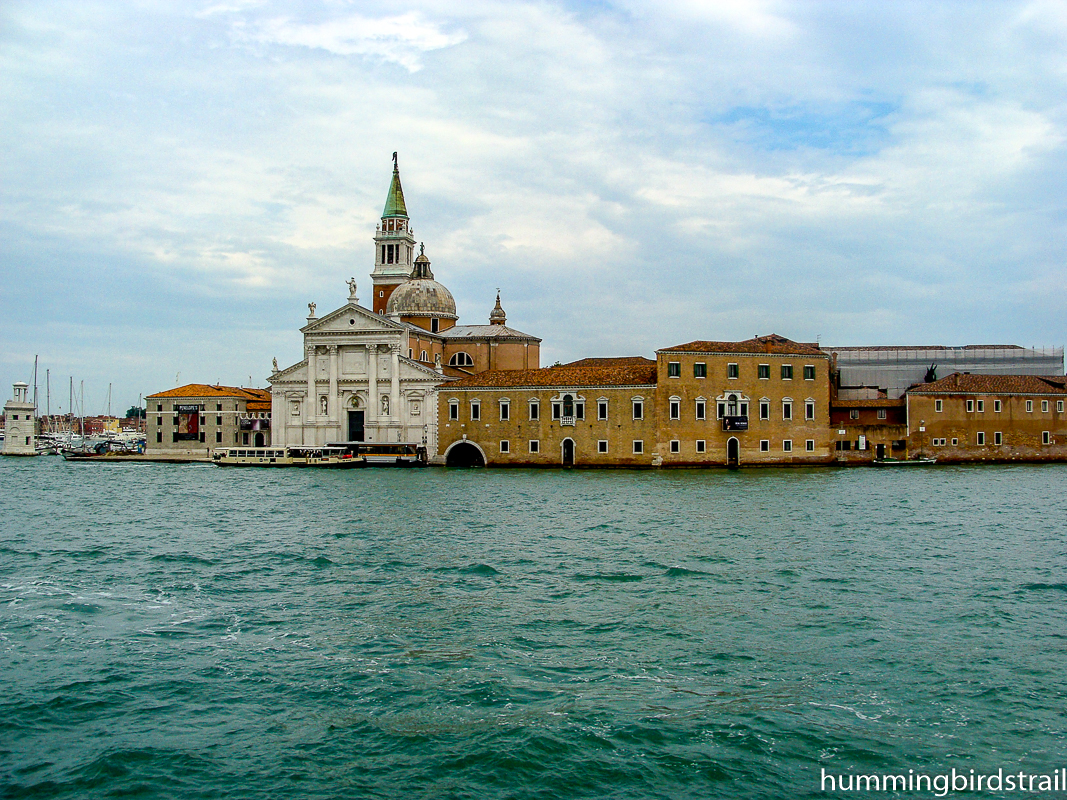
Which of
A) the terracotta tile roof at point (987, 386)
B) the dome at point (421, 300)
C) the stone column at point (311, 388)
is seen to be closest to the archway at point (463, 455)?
the stone column at point (311, 388)

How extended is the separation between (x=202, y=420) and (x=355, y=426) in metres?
12.0

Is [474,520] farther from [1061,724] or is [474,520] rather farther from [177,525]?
[1061,724]

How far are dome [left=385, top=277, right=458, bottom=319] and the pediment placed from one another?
23.9ft

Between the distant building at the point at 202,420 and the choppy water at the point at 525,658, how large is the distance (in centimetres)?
3445

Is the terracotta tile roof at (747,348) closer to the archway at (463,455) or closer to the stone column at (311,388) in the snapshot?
the archway at (463,455)

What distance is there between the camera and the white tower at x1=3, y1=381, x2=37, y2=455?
63875mm

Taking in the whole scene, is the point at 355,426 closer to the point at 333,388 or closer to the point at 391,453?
the point at 333,388

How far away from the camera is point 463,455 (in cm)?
4572

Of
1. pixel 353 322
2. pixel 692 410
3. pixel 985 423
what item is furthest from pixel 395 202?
pixel 985 423

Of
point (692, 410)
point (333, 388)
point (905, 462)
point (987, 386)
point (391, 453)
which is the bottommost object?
point (905, 462)

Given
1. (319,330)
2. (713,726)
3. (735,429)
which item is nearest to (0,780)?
(713,726)

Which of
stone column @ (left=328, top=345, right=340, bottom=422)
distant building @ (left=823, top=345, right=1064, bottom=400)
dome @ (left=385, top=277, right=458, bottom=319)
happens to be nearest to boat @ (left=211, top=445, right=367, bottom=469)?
stone column @ (left=328, top=345, right=340, bottom=422)

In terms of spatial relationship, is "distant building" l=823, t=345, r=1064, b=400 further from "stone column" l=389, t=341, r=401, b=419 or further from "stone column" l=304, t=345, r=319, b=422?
"stone column" l=304, t=345, r=319, b=422

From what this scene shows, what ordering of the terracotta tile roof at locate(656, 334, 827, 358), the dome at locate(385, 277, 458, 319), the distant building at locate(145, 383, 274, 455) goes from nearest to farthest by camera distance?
the terracotta tile roof at locate(656, 334, 827, 358) → the distant building at locate(145, 383, 274, 455) → the dome at locate(385, 277, 458, 319)
